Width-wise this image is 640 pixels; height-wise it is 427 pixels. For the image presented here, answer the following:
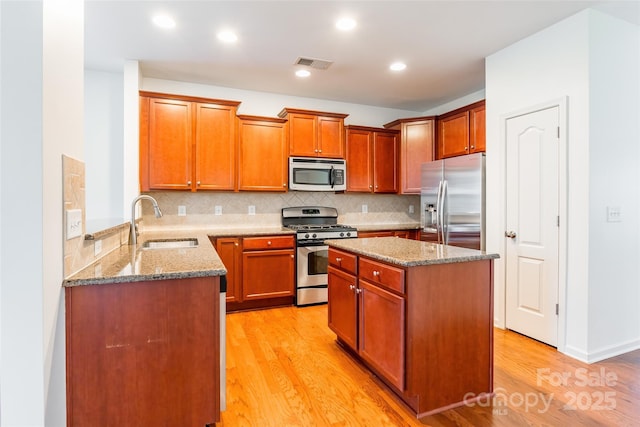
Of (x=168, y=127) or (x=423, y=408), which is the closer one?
(x=423, y=408)

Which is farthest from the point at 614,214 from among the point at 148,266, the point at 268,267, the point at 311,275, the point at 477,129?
the point at 148,266

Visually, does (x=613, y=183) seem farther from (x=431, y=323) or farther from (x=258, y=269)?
(x=258, y=269)

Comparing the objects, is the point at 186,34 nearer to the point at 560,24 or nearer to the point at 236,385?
the point at 236,385

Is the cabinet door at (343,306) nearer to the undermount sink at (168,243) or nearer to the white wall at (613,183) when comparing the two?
the undermount sink at (168,243)

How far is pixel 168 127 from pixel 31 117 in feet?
8.42

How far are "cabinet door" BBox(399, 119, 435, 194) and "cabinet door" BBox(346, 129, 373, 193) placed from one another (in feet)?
1.56

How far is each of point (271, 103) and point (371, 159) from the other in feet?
5.04

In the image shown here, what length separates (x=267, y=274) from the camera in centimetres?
383

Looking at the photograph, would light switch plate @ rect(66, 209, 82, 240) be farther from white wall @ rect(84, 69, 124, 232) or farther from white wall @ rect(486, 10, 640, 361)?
white wall @ rect(486, 10, 640, 361)

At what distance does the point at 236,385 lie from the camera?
2199 millimetres

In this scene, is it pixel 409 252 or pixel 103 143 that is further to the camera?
pixel 103 143

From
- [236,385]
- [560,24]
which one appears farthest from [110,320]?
[560,24]

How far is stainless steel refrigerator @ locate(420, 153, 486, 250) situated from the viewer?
3404mm

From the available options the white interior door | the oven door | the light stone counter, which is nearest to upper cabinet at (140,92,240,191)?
the oven door
